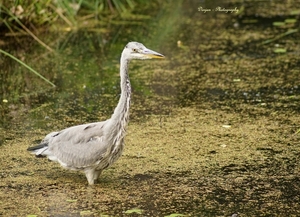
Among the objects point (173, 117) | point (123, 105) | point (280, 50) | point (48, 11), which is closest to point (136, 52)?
point (123, 105)

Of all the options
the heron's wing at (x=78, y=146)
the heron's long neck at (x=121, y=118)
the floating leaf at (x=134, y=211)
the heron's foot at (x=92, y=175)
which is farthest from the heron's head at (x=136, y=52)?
the floating leaf at (x=134, y=211)

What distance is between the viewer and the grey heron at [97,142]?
4148 mm

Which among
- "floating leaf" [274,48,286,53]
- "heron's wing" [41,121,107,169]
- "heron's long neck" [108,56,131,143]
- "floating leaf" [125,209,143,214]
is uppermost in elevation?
"heron's long neck" [108,56,131,143]

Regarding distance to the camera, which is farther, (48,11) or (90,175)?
(48,11)

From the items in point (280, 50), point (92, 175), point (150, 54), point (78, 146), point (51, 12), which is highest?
point (150, 54)

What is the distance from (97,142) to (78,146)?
0.14 meters

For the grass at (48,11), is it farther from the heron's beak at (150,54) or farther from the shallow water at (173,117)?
the heron's beak at (150,54)

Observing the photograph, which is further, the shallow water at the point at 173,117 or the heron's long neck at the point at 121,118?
the heron's long neck at the point at 121,118

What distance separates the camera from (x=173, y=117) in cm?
555

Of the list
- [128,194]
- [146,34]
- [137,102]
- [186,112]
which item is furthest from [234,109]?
[146,34]

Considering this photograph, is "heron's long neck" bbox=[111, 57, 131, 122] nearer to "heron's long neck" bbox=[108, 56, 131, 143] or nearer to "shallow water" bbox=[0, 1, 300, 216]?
"heron's long neck" bbox=[108, 56, 131, 143]

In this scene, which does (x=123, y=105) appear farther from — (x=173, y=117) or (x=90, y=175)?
(x=173, y=117)

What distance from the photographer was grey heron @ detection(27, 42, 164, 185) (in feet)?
13.6

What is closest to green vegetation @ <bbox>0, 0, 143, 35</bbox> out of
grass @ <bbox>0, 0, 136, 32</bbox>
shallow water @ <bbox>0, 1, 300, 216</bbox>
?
grass @ <bbox>0, 0, 136, 32</bbox>
